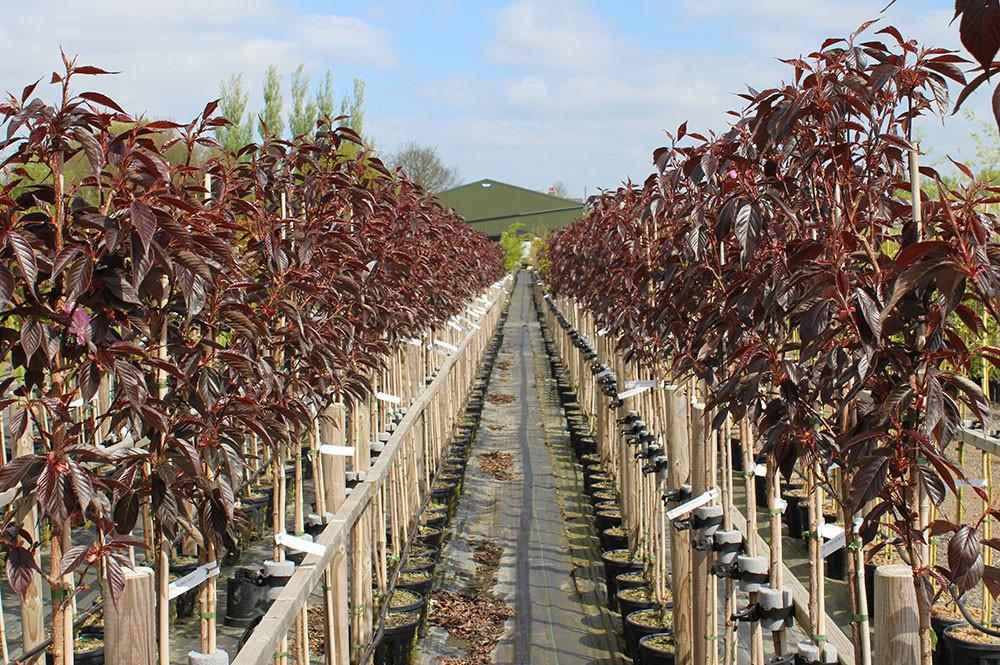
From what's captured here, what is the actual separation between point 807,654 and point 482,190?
66.5 metres

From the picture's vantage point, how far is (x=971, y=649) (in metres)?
4.70

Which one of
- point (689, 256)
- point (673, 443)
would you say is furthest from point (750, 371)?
point (673, 443)

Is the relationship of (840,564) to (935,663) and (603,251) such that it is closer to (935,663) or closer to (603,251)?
(935,663)

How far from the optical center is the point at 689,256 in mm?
3996

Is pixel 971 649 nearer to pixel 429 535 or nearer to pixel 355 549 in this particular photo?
pixel 355 549

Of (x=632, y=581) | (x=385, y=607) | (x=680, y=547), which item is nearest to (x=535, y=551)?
(x=632, y=581)

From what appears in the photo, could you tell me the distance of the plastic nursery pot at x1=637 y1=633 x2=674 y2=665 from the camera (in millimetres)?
4883

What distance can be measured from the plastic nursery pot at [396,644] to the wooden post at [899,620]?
329 centimetres

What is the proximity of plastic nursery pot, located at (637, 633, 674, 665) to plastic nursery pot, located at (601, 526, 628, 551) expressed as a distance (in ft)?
7.01

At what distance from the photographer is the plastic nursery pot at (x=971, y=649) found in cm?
467

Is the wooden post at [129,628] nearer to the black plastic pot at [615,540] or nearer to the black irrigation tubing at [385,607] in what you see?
the black irrigation tubing at [385,607]

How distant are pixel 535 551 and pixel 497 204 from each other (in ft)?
202

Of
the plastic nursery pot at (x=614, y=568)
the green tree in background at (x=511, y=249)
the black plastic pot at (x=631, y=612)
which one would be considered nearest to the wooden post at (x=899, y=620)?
the black plastic pot at (x=631, y=612)

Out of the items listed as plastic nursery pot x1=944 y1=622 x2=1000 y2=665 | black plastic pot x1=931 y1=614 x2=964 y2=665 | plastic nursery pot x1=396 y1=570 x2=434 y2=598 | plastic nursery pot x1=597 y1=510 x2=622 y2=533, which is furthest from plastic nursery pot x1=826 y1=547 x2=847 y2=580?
plastic nursery pot x1=396 y1=570 x2=434 y2=598
